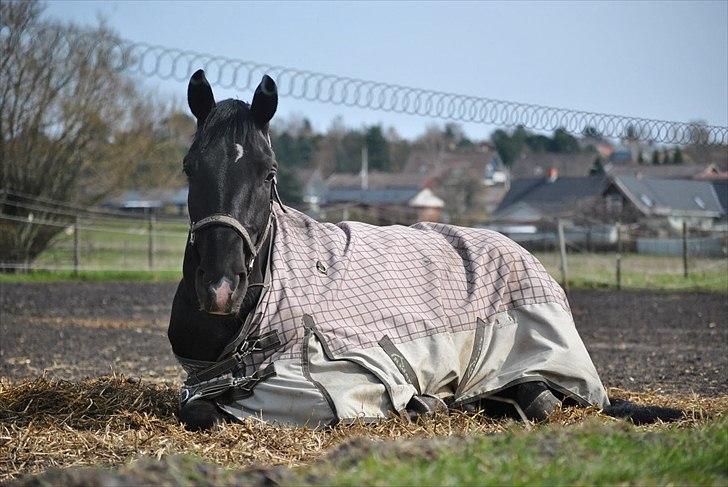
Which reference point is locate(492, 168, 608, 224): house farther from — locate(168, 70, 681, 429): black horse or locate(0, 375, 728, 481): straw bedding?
locate(168, 70, 681, 429): black horse

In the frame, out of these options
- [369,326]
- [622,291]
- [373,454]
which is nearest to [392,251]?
[369,326]

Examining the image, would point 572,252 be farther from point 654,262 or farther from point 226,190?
point 226,190

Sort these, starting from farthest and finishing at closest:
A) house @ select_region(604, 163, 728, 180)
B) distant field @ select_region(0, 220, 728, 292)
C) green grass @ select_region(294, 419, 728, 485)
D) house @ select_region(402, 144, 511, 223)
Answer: house @ select_region(402, 144, 511, 223) < distant field @ select_region(0, 220, 728, 292) < house @ select_region(604, 163, 728, 180) < green grass @ select_region(294, 419, 728, 485)

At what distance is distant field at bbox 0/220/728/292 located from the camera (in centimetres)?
2420

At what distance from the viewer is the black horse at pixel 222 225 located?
5.32 meters

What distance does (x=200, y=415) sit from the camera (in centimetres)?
553

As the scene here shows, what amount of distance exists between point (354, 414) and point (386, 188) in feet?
292

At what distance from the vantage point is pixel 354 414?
553 centimetres

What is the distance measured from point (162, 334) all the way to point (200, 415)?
9.18 meters

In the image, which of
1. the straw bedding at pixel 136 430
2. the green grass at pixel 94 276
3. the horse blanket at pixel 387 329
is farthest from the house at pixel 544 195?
the straw bedding at pixel 136 430

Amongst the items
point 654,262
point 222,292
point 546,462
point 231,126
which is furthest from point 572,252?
point 546,462

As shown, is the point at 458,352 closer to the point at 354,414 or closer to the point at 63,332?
the point at 354,414

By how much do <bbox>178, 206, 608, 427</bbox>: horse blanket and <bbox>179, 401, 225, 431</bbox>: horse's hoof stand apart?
0.21 feet

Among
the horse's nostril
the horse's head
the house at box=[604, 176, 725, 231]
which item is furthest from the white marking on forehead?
the house at box=[604, 176, 725, 231]
